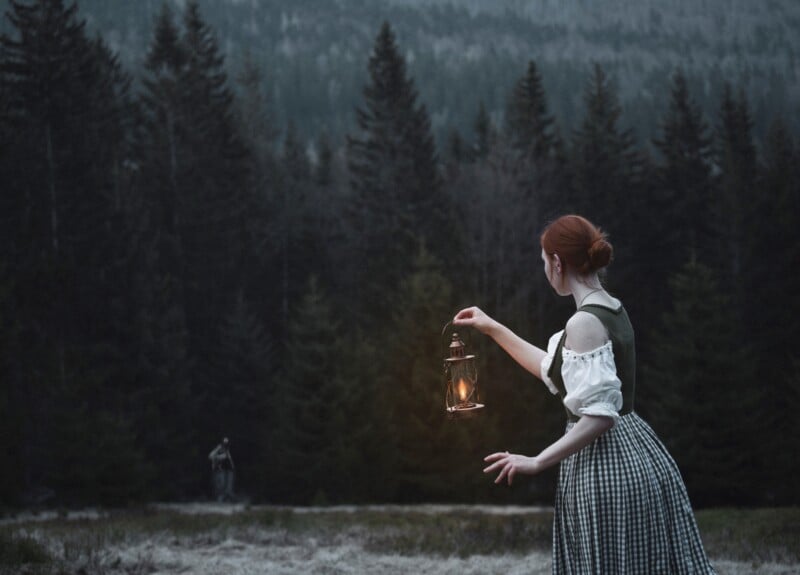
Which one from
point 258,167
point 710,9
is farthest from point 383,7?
point 258,167

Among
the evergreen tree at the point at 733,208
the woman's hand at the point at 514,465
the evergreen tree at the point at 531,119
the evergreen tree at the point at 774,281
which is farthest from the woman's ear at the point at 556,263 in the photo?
the evergreen tree at the point at 531,119

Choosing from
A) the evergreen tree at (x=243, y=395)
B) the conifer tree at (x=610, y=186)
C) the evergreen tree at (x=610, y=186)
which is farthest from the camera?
the conifer tree at (x=610, y=186)

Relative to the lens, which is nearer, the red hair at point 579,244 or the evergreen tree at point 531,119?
the red hair at point 579,244

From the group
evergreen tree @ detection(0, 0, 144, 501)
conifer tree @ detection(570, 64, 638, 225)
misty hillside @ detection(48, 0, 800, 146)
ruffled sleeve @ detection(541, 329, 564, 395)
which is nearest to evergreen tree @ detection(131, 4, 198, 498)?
evergreen tree @ detection(0, 0, 144, 501)

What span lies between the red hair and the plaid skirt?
73 cm

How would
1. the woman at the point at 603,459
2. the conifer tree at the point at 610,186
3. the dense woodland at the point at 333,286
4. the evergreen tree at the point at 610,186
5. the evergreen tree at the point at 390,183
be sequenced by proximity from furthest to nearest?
the conifer tree at the point at 610,186, the evergreen tree at the point at 610,186, the evergreen tree at the point at 390,183, the dense woodland at the point at 333,286, the woman at the point at 603,459

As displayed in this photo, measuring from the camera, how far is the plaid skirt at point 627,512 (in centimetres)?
386

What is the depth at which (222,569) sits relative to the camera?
7.79 metres

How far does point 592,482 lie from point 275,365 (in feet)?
127

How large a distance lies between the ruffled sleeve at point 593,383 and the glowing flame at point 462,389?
683 millimetres

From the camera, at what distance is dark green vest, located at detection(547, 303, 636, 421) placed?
3.90 meters

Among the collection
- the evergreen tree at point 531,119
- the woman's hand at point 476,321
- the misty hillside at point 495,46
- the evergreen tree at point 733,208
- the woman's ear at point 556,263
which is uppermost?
the misty hillside at point 495,46

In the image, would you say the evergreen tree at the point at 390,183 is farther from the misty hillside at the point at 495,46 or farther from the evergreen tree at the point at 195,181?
the misty hillside at the point at 495,46

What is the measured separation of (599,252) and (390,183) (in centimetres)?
4234
